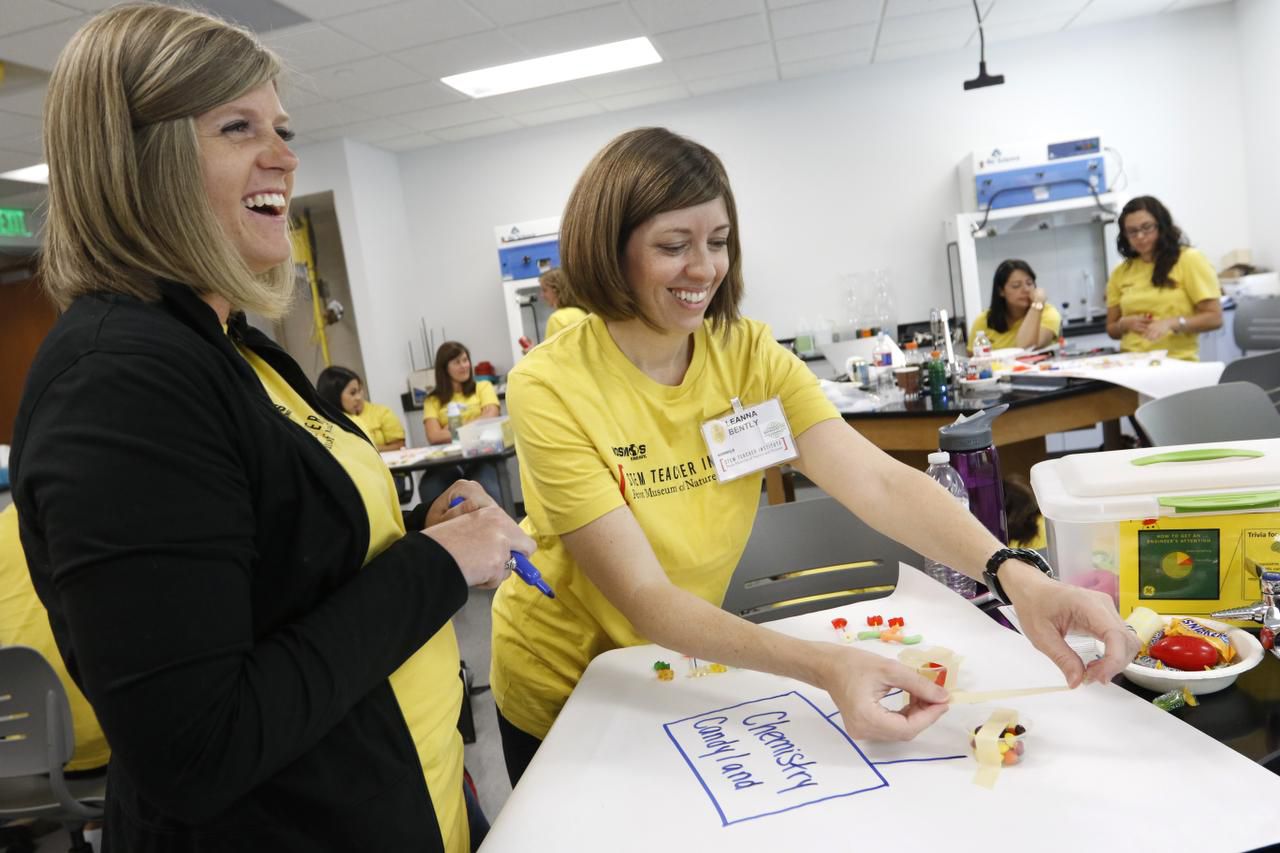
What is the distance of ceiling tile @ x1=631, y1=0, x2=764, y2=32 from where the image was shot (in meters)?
4.64

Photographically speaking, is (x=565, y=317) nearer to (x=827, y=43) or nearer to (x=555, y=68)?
(x=555, y=68)

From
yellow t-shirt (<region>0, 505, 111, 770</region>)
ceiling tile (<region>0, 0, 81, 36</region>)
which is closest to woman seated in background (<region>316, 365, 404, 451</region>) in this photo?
ceiling tile (<region>0, 0, 81, 36</region>)

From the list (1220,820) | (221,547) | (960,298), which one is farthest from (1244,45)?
(221,547)

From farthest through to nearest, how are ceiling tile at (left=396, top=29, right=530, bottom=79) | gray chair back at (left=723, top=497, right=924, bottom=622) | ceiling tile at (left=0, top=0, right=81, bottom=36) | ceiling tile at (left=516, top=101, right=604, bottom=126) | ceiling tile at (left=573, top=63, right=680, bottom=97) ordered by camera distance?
ceiling tile at (left=516, top=101, right=604, bottom=126) < ceiling tile at (left=573, top=63, right=680, bottom=97) < ceiling tile at (left=396, top=29, right=530, bottom=79) < ceiling tile at (left=0, top=0, right=81, bottom=36) < gray chair back at (left=723, top=497, right=924, bottom=622)

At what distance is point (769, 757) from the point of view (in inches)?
36.4

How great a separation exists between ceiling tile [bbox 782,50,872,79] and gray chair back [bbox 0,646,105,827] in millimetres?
5988

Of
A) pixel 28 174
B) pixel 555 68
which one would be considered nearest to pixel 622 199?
pixel 555 68

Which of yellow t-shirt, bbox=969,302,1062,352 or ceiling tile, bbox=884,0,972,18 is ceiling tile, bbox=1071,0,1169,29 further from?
yellow t-shirt, bbox=969,302,1062,352

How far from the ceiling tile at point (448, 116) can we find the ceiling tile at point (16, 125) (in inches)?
88.7

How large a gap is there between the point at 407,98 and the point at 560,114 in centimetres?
145

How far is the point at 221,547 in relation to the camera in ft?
2.19

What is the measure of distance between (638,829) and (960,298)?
21.6 feet

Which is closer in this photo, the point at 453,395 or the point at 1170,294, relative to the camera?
the point at 1170,294

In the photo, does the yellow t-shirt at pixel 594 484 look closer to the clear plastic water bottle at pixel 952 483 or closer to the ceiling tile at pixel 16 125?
the clear plastic water bottle at pixel 952 483
